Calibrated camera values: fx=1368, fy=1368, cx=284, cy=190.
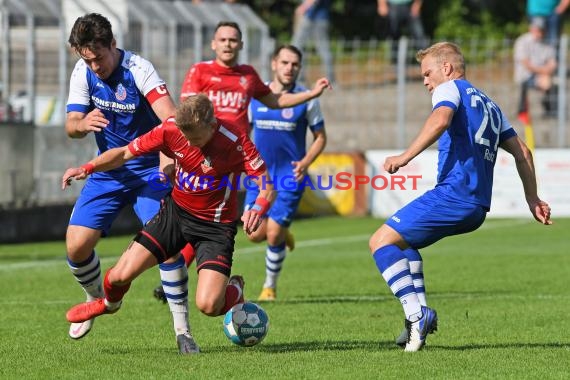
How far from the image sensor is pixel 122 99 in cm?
966

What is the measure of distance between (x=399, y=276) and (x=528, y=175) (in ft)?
3.78

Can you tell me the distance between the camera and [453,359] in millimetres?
8492

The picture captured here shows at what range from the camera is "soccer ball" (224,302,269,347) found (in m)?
8.98

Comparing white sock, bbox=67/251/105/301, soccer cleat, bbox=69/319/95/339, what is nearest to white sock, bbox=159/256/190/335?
soccer cleat, bbox=69/319/95/339

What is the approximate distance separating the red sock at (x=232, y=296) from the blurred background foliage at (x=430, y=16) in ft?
81.2

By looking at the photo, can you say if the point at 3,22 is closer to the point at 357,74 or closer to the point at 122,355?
→ the point at 357,74

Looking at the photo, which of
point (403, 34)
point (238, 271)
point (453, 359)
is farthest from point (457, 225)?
point (403, 34)

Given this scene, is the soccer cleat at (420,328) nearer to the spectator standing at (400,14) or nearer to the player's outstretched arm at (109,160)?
the player's outstretched arm at (109,160)

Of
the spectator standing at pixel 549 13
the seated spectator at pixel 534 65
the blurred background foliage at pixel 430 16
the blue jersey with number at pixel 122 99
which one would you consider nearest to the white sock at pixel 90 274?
the blue jersey with number at pixel 122 99

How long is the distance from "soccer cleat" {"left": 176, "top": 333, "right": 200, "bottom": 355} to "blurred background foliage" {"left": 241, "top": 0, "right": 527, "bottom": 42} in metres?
25.0

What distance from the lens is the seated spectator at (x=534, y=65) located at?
2377cm

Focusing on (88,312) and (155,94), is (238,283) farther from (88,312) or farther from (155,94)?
(155,94)

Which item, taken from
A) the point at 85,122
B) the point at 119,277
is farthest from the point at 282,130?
the point at 119,277

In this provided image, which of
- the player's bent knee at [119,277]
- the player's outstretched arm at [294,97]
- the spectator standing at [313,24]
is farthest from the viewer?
the spectator standing at [313,24]
